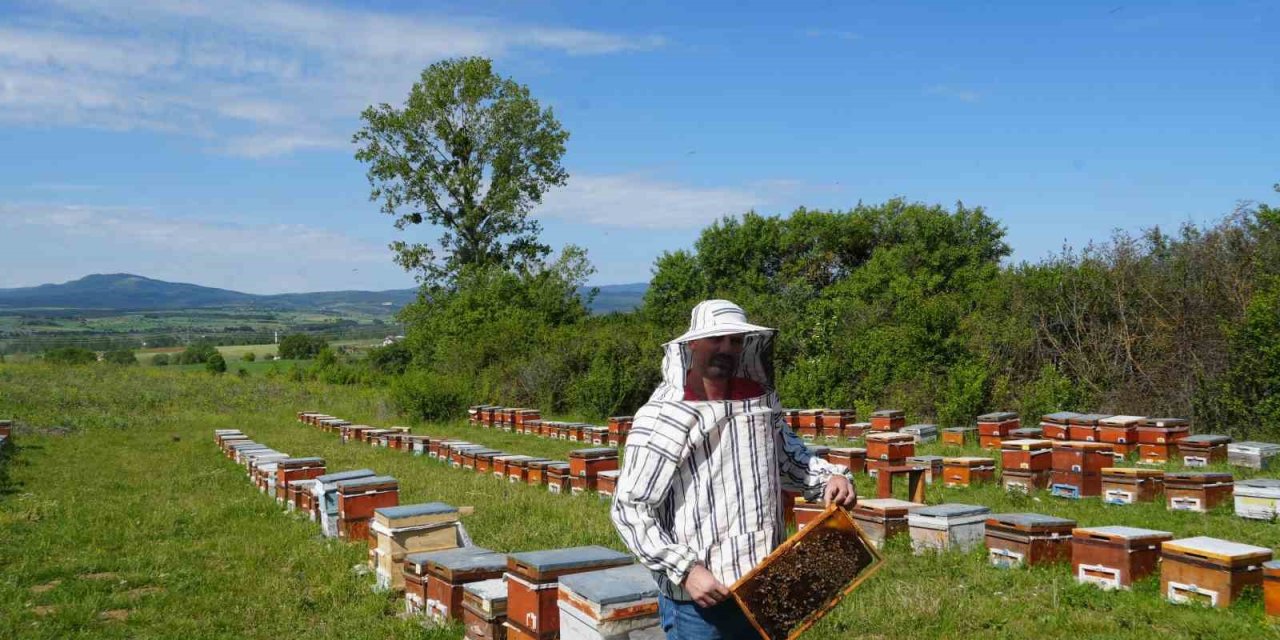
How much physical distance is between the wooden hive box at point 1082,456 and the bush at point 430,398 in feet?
49.3

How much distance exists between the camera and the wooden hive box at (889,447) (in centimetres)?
902

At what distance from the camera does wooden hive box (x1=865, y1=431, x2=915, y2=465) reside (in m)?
9.02

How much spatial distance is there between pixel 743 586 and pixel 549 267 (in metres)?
31.3

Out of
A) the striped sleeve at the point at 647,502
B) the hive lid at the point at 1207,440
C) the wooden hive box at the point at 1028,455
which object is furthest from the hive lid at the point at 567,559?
the hive lid at the point at 1207,440

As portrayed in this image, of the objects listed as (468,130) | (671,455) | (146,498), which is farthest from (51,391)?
(671,455)

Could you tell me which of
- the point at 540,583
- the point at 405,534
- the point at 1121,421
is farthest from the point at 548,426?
the point at 540,583

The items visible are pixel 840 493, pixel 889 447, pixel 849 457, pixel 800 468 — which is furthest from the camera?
pixel 849 457

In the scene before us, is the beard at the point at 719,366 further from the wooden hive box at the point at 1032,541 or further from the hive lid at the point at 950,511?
the hive lid at the point at 950,511

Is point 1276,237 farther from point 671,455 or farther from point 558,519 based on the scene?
point 671,455

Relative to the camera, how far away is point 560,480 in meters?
10.3

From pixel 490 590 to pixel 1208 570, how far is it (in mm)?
3967

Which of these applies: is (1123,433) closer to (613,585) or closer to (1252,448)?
(1252,448)

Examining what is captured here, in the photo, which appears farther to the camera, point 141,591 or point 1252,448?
point 1252,448

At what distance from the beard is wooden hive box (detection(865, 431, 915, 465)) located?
262 inches
